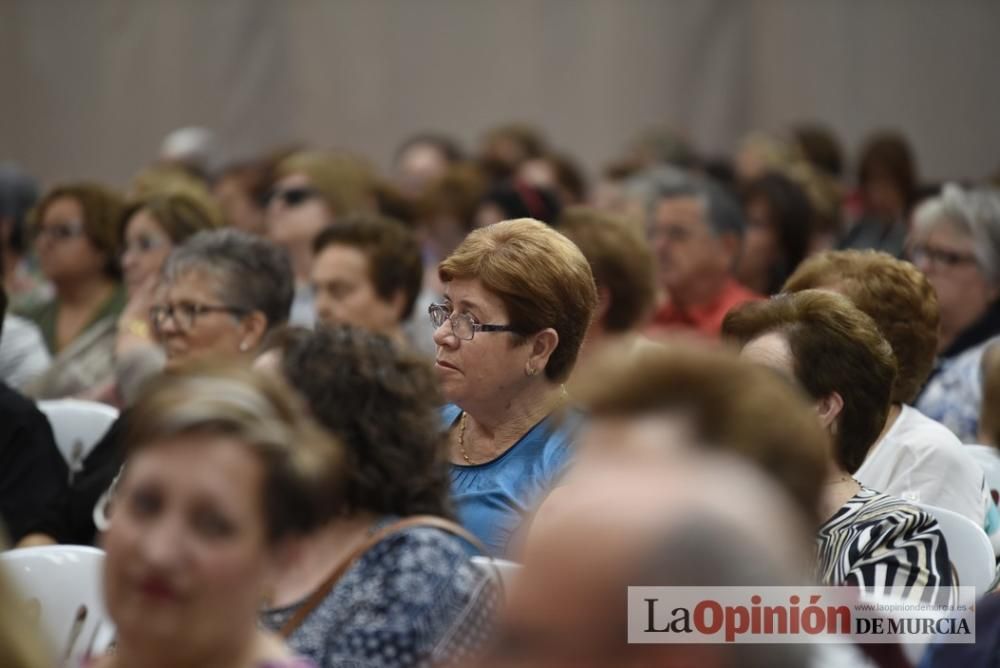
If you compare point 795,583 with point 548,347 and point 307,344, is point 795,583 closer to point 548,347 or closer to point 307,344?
point 307,344

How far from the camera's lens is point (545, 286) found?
313cm

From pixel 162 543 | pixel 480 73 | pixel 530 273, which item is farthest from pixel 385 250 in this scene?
pixel 480 73

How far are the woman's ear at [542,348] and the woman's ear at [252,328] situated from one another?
117cm

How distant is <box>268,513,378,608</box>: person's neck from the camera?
2.19 m

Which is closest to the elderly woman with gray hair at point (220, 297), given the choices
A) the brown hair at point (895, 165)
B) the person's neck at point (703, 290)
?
the person's neck at point (703, 290)

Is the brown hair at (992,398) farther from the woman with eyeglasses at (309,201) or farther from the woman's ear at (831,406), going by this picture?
the woman with eyeglasses at (309,201)

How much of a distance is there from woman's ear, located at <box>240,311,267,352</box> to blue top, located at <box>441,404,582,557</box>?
1098mm

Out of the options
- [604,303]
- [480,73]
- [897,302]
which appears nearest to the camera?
[897,302]

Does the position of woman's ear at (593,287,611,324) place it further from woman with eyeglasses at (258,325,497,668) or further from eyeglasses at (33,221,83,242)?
eyeglasses at (33,221,83,242)

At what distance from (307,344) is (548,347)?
0.85 meters

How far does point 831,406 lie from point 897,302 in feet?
2.12

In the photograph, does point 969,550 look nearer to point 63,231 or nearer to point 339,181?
point 339,181

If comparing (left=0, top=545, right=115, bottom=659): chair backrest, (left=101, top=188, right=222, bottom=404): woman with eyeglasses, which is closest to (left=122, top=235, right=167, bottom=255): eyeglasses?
(left=101, top=188, right=222, bottom=404): woman with eyeglasses

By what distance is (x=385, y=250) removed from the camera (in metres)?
4.75
